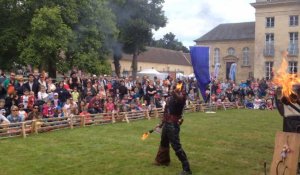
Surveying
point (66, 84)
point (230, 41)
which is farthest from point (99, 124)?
point (230, 41)

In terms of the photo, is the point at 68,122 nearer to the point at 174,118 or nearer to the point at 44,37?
the point at 174,118

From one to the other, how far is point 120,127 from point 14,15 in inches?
709

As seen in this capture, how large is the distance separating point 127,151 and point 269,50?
37.2m

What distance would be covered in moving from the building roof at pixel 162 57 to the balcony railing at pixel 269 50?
23.3 m

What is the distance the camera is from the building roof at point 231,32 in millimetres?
49250

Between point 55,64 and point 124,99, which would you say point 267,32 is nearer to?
point 55,64

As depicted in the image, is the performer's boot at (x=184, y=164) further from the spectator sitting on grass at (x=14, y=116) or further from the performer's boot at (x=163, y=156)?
the spectator sitting on grass at (x=14, y=116)

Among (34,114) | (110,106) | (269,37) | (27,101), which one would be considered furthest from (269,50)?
(34,114)

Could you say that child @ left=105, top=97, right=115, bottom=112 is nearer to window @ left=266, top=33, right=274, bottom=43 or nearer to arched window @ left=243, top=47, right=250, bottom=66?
window @ left=266, top=33, right=274, bottom=43

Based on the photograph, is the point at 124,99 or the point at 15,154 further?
the point at 124,99

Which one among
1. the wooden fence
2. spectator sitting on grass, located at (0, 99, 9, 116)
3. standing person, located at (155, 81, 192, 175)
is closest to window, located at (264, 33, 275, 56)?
the wooden fence

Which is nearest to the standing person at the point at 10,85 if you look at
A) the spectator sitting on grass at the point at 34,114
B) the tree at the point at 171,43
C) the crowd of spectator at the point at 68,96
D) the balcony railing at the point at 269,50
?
the crowd of spectator at the point at 68,96

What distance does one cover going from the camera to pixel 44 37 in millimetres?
26922

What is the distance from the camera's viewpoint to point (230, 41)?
162 feet
